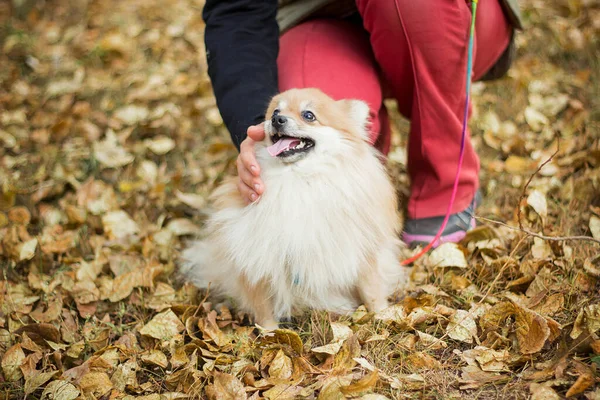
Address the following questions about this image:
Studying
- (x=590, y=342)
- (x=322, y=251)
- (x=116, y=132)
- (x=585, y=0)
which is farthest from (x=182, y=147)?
(x=585, y=0)

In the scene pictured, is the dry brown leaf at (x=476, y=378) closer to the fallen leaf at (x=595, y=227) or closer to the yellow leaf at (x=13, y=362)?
the fallen leaf at (x=595, y=227)

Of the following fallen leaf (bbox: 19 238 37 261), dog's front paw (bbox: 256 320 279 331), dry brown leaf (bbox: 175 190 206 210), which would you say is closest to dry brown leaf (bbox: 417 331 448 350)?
dog's front paw (bbox: 256 320 279 331)

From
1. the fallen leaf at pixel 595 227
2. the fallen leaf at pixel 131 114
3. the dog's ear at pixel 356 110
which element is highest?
the dog's ear at pixel 356 110

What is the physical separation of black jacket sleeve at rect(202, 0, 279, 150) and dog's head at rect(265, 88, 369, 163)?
15 cm

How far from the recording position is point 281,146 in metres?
1.62

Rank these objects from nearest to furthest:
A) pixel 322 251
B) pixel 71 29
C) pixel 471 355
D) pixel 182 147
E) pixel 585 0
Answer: pixel 471 355 < pixel 322 251 < pixel 182 147 < pixel 585 0 < pixel 71 29

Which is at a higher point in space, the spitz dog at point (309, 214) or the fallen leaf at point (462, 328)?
the spitz dog at point (309, 214)

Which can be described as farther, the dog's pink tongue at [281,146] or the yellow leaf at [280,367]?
the dog's pink tongue at [281,146]

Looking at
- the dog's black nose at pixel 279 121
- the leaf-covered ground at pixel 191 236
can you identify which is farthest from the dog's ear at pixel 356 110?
the leaf-covered ground at pixel 191 236

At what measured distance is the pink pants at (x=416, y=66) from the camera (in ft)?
5.83

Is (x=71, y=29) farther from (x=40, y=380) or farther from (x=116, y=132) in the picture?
(x=40, y=380)

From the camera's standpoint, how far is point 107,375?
60.2 inches

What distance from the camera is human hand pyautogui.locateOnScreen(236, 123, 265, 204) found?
63.2 inches

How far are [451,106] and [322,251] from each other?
76 cm
